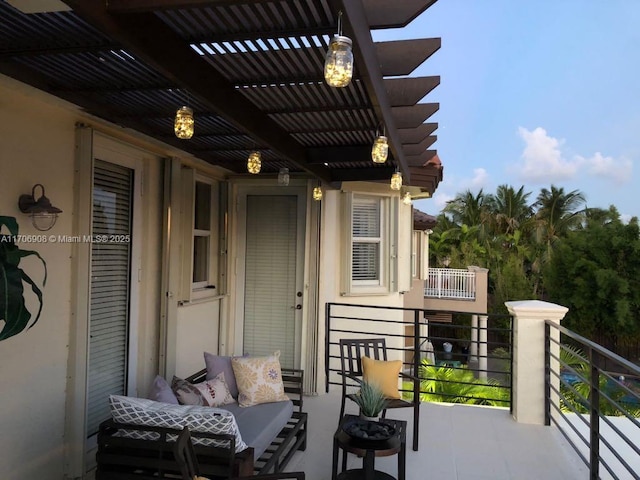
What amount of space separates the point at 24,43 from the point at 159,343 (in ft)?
8.62

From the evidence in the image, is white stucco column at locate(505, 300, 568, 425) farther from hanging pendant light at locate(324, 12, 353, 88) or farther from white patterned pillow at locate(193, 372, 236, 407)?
hanging pendant light at locate(324, 12, 353, 88)

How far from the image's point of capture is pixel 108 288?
3504 mm

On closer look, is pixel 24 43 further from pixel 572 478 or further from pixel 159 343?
pixel 572 478

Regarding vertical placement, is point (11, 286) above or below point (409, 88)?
below

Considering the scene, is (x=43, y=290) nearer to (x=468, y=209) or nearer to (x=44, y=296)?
(x=44, y=296)

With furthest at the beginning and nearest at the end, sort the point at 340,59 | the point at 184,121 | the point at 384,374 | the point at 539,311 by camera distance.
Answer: the point at 539,311, the point at 384,374, the point at 184,121, the point at 340,59

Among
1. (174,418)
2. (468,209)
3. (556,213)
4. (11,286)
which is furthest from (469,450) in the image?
(556,213)

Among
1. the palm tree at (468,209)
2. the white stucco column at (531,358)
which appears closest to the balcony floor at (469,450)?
the white stucco column at (531,358)

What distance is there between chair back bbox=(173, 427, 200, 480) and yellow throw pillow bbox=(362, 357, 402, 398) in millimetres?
1886

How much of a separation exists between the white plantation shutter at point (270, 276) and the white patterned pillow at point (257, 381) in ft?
5.87

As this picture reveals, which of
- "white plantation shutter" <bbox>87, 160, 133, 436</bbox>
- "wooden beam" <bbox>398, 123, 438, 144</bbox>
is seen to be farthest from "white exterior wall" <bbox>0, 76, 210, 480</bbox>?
"wooden beam" <bbox>398, 123, 438, 144</bbox>

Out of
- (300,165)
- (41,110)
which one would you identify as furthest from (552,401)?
(41,110)

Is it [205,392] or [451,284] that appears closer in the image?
[205,392]

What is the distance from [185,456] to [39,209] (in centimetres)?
162
